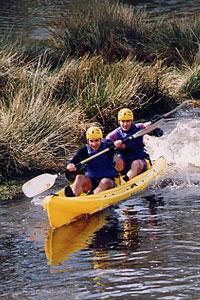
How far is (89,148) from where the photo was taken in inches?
483

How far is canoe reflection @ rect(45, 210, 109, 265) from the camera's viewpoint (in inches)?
384

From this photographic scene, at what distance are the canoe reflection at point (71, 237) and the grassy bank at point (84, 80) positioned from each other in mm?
2392

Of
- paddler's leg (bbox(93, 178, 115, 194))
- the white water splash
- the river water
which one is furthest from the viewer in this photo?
the white water splash

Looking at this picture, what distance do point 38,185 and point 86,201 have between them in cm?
75

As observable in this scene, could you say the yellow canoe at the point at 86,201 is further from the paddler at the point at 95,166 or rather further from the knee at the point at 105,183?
the paddler at the point at 95,166

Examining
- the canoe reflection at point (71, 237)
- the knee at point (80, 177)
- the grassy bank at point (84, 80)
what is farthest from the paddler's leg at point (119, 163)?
the canoe reflection at point (71, 237)

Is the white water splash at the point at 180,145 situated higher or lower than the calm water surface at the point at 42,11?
lower

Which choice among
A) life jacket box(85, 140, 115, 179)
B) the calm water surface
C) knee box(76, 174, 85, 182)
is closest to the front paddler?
life jacket box(85, 140, 115, 179)

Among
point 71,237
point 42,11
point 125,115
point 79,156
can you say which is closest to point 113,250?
point 71,237

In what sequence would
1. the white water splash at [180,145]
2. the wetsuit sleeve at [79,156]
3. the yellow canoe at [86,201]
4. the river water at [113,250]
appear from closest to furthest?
the river water at [113,250], the yellow canoe at [86,201], the wetsuit sleeve at [79,156], the white water splash at [180,145]

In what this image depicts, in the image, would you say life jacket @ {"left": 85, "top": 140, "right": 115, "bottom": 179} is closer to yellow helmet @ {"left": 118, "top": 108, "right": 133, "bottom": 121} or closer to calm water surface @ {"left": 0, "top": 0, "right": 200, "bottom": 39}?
yellow helmet @ {"left": 118, "top": 108, "right": 133, "bottom": 121}

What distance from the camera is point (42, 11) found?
1150 inches

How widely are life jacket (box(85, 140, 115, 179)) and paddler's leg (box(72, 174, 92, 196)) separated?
0.17 meters

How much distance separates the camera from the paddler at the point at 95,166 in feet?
39.5
